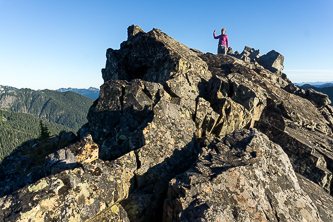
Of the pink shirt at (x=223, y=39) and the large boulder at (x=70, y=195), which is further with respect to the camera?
the pink shirt at (x=223, y=39)

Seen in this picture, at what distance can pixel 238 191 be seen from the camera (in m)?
9.95

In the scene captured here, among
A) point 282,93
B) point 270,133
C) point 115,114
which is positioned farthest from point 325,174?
point 115,114

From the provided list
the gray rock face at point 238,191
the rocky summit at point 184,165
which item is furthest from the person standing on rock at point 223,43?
the gray rock face at point 238,191

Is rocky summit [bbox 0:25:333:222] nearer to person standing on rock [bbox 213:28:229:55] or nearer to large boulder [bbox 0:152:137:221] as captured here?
large boulder [bbox 0:152:137:221]

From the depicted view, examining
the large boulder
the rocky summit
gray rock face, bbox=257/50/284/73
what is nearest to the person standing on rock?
gray rock face, bbox=257/50/284/73

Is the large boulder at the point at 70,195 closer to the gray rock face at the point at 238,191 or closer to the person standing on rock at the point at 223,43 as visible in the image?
the gray rock face at the point at 238,191

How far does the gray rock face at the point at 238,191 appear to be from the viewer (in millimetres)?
9023

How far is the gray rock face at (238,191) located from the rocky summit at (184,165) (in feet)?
0.17

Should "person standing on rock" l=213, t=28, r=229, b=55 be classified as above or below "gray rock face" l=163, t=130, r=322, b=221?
above

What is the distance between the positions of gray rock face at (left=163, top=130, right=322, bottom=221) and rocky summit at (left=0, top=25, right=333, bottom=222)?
5cm

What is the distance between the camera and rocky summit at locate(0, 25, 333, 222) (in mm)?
8766

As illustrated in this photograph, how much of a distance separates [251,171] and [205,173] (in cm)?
270

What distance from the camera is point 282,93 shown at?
31.1 m

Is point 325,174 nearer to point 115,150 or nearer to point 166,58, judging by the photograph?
point 115,150
